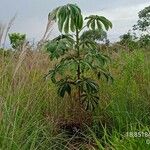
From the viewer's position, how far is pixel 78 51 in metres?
4.46

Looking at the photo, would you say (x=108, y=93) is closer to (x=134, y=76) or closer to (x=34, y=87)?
(x=134, y=76)

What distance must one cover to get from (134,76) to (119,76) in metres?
0.26

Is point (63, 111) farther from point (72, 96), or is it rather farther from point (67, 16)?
point (67, 16)

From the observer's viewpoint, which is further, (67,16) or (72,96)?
(72,96)

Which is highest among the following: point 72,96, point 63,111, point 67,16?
point 67,16

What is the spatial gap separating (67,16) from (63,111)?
36.5 inches

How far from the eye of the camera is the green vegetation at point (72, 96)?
387 centimetres

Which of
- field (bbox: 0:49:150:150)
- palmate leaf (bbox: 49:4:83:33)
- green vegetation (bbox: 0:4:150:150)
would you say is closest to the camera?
field (bbox: 0:49:150:150)

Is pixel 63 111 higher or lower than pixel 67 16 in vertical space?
lower

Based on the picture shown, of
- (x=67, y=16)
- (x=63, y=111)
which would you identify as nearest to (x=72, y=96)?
(x=63, y=111)

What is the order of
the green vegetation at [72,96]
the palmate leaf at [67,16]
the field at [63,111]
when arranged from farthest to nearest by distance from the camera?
the palmate leaf at [67,16], the green vegetation at [72,96], the field at [63,111]

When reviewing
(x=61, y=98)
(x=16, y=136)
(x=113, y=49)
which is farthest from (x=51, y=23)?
(x=113, y=49)

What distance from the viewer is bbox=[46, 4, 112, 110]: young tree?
14.1ft

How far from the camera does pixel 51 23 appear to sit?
3760mm
